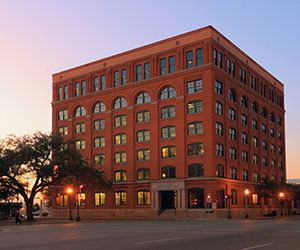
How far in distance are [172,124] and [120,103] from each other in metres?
12.7

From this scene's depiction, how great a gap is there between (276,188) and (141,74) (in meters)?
30.3

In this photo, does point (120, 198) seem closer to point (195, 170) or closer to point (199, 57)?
point (195, 170)

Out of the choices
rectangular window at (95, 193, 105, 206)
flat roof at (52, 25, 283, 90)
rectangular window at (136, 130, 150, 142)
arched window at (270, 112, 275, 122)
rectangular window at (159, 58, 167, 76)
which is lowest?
rectangular window at (95, 193, 105, 206)

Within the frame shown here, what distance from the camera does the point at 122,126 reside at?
84.8 metres

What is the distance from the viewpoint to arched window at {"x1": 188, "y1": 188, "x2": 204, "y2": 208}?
72.8 m

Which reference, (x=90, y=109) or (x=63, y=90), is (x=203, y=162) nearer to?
(x=90, y=109)

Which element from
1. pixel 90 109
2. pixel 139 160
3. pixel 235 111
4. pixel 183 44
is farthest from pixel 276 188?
pixel 90 109

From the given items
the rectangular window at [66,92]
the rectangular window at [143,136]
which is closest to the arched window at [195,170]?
the rectangular window at [143,136]

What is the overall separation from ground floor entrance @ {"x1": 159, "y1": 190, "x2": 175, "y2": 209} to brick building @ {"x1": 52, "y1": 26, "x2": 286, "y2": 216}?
0.16 metres

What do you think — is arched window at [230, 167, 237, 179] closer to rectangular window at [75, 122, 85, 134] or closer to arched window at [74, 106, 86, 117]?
rectangular window at [75, 122, 85, 134]

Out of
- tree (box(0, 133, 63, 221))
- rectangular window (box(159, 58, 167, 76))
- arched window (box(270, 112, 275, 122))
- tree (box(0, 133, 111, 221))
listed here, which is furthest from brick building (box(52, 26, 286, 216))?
tree (box(0, 133, 63, 221))

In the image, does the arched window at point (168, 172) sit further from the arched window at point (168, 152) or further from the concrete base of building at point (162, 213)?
the concrete base of building at point (162, 213)

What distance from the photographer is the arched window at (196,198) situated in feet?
239

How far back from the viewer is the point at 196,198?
73.4 meters
